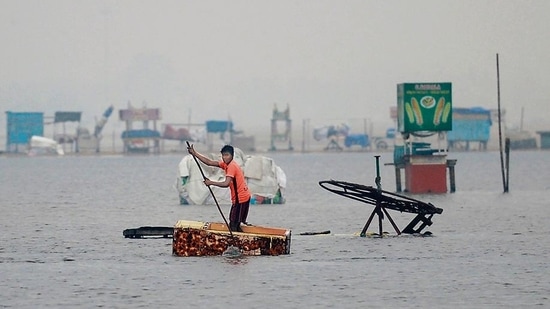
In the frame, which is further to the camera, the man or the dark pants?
the dark pants

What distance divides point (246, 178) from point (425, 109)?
1626 cm

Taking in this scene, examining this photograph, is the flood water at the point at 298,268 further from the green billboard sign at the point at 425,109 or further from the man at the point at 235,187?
the green billboard sign at the point at 425,109

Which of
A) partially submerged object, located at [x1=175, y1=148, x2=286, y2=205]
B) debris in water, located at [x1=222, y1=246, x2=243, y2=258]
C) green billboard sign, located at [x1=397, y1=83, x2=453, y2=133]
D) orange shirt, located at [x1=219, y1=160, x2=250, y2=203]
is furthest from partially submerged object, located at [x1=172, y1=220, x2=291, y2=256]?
green billboard sign, located at [x1=397, y1=83, x2=453, y2=133]

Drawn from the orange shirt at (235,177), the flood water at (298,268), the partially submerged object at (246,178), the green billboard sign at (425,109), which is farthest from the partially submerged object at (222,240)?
the green billboard sign at (425,109)

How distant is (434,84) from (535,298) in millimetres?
48612

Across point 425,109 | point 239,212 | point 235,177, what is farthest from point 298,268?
point 425,109

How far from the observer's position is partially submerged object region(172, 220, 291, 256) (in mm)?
34719

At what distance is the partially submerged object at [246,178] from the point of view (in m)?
62.0

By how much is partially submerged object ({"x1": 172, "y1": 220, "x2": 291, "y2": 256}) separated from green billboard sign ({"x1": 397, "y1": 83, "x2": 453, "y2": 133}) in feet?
131

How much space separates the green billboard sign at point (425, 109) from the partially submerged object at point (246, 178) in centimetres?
1029

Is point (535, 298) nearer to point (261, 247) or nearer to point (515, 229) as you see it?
point (261, 247)

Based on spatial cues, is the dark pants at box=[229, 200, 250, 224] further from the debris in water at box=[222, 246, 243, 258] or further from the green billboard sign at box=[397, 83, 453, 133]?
the green billboard sign at box=[397, 83, 453, 133]

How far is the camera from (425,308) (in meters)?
27.5

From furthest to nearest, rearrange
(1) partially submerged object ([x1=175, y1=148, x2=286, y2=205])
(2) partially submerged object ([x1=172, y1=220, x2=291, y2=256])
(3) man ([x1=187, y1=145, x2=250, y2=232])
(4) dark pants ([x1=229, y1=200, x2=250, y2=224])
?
(1) partially submerged object ([x1=175, y1=148, x2=286, y2=205]), (2) partially submerged object ([x1=172, y1=220, x2=291, y2=256]), (4) dark pants ([x1=229, y1=200, x2=250, y2=224]), (3) man ([x1=187, y1=145, x2=250, y2=232])
